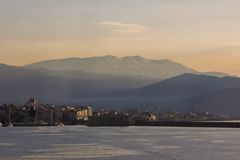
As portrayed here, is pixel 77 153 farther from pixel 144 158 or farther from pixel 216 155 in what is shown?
pixel 216 155

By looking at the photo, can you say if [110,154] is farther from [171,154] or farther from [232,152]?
[232,152]

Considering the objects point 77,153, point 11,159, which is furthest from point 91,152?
point 11,159

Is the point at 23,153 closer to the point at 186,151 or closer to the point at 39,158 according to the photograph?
the point at 39,158

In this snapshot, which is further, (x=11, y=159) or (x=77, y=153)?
(x=77, y=153)

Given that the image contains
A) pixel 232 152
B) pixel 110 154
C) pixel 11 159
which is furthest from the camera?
pixel 232 152

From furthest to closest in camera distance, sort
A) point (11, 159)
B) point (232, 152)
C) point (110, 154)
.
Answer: point (232, 152) < point (110, 154) < point (11, 159)

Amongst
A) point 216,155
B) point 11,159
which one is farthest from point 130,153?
point 11,159

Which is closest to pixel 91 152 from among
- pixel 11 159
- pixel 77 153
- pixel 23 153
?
pixel 77 153

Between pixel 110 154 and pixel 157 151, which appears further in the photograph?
pixel 157 151
